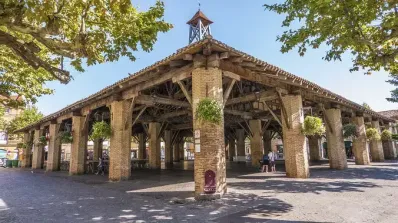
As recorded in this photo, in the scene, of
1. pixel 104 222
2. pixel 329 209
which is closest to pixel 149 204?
pixel 104 222

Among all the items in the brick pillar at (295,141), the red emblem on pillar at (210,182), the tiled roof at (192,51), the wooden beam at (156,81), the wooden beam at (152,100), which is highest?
the tiled roof at (192,51)

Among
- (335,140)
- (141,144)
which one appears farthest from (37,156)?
(335,140)

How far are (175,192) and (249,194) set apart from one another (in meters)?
2.42

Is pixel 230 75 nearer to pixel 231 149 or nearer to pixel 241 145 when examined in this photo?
pixel 241 145

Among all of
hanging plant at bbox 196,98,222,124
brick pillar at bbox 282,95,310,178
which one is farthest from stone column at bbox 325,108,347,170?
hanging plant at bbox 196,98,222,124

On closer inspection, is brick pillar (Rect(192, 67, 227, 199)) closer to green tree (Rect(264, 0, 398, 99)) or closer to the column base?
A: the column base

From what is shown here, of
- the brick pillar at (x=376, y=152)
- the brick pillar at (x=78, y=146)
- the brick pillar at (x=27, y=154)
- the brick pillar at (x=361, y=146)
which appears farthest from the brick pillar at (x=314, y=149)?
the brick pillar at (x=27, y=154)

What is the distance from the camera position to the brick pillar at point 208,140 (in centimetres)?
697

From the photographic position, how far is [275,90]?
10852mm

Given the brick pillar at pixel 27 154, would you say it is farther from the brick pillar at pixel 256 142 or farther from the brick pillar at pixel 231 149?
the brick pillar at pixel 256 142

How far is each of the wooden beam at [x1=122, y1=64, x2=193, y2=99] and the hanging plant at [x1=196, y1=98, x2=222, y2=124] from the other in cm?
158

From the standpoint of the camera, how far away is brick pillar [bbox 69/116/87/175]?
15.6 meters

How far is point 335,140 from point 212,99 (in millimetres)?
10896

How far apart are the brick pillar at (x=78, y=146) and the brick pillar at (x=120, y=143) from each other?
17.2 ft
